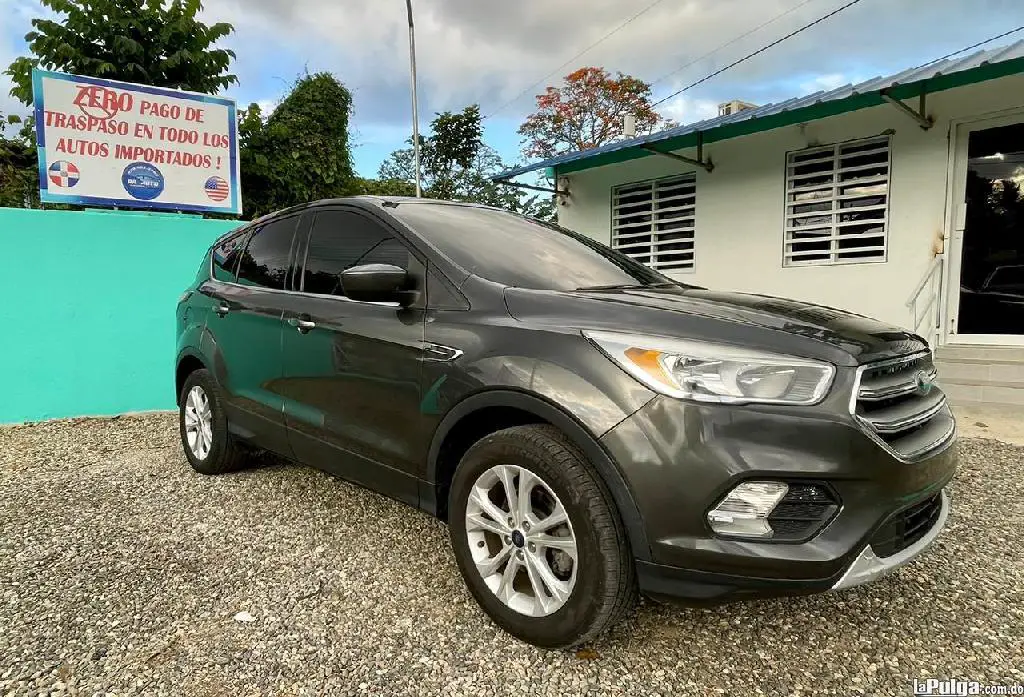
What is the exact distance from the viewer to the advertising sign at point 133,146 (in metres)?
5.65

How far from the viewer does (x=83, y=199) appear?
5809mm

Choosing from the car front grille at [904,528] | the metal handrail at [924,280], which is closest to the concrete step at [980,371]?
the metal handrail at [924,280]

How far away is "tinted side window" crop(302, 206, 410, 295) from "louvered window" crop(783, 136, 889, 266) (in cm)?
579

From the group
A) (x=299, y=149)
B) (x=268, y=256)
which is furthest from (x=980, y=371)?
(x=299, y=149)

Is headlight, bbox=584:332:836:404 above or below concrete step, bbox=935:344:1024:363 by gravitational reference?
above

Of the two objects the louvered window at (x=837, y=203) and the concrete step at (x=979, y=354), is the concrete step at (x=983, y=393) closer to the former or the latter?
the concrete step at (x=979, y=354)

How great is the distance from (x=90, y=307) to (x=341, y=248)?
397cm

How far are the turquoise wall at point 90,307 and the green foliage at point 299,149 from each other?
2947mm

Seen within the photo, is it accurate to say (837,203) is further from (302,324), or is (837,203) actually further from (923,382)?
(302,324)

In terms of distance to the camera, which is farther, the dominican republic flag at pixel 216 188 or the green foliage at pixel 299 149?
the green foliage at pixel 299 149

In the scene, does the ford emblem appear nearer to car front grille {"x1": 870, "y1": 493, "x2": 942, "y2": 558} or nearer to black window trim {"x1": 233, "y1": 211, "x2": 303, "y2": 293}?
car front grille {"x1": 870, "y1": 493, "x2": 942, "y2": 558}

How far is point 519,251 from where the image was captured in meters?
2.85

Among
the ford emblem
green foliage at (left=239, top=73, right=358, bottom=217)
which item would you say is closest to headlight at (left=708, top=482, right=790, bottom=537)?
the ford emblem

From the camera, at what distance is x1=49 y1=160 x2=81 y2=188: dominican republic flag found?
18.6ft
